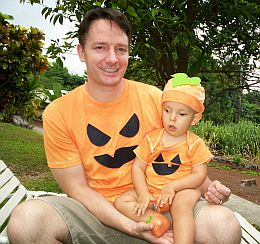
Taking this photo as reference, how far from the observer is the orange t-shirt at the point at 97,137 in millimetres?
2611

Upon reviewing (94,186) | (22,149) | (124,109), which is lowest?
(22,149)

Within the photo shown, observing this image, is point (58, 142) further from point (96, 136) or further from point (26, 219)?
point (26, 219)

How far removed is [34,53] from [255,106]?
21288mm

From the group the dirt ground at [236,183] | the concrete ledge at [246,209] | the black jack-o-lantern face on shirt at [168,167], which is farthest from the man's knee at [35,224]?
the dirt ground at [236,183]

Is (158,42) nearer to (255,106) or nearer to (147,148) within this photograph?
(147,148)

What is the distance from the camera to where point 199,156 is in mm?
2482

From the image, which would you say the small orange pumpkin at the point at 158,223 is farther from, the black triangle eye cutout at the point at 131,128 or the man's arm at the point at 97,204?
the black triangle eye cutout at the point at 131,128

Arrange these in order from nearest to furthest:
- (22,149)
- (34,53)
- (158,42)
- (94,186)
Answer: (94,186)
(158,42)
(34,53)
(22,149)

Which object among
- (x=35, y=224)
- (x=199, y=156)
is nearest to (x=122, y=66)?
(x=199, y=156)

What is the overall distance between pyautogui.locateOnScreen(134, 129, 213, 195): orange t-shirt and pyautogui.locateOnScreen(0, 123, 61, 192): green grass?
3.38 metres

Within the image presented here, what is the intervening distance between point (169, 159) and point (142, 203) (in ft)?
0.98

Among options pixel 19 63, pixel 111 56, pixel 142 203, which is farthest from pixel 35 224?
pixel 19 63

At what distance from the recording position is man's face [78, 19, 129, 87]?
258cm

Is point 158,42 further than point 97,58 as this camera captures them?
Yes
